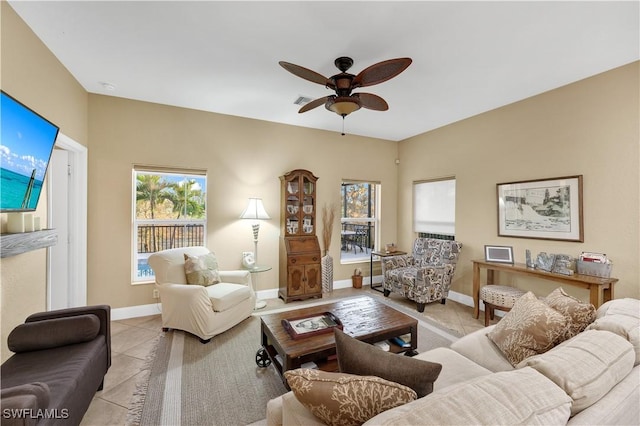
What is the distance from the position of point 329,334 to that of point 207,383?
107 centimetres

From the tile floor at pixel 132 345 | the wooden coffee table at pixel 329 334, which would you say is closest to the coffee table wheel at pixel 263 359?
the wooden coffee table at pixel 329 334

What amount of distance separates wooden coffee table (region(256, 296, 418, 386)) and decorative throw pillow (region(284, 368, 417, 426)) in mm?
965

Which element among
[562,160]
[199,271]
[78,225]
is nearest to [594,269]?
[562,160]

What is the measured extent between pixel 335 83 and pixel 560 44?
6.33 feet

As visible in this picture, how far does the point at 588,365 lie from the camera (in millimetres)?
999

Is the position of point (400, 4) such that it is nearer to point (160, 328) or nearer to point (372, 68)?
point (372, 68)

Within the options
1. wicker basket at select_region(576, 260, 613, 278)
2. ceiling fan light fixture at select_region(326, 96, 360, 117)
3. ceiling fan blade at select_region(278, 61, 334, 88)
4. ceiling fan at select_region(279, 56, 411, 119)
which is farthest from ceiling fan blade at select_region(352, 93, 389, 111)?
wicker basket at select_region(576, 260, 613, 278)

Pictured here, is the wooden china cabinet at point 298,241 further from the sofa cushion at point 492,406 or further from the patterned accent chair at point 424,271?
the sofa cushion at point 492,406

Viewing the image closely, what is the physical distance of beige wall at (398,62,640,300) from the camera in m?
2.61

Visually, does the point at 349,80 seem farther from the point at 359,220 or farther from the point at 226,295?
the point at 359,220

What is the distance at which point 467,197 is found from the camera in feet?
13.6

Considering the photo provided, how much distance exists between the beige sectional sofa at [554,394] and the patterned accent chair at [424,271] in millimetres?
2412

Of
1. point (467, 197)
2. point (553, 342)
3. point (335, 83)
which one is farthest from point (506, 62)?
point (553, 342)

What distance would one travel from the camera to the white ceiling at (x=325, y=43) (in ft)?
A: 6.28
